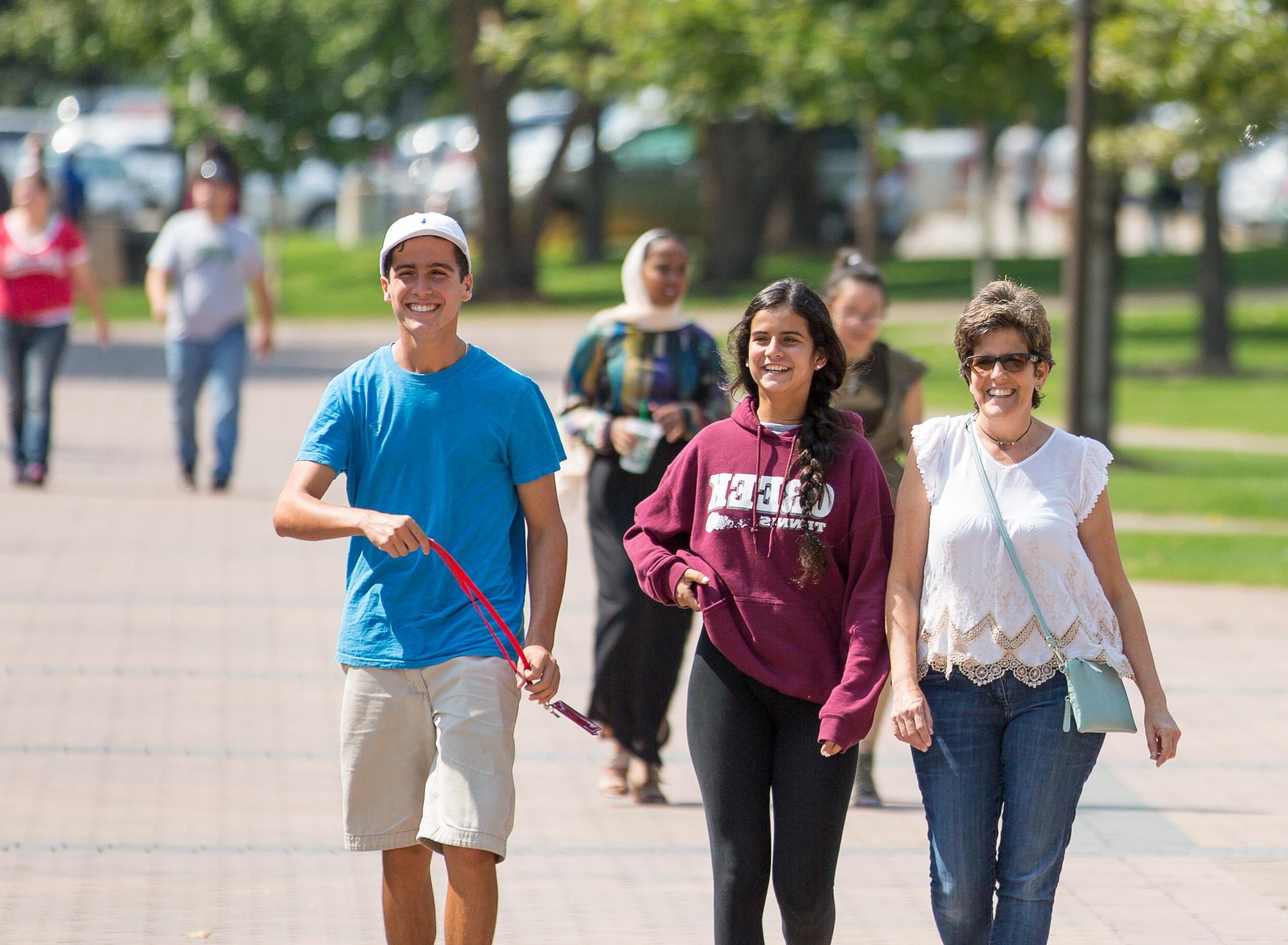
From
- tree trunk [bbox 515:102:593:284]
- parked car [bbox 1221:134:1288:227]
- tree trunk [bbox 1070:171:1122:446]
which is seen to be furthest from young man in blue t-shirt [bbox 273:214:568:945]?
parked car [bbox 1221:134:1288:227]

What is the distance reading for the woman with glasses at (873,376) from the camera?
601 centimetres

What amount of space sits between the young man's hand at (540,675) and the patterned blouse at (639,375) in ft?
7.84

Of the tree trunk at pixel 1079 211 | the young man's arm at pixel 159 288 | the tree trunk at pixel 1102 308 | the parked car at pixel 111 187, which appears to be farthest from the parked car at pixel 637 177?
the young man's arm at pixel 159 288

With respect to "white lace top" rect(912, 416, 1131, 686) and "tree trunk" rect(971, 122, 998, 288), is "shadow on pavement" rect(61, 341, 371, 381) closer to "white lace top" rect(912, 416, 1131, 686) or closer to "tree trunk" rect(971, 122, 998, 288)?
"tree trunk" rect(971, 122, 998, 288)

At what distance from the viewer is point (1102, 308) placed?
15.2 metres

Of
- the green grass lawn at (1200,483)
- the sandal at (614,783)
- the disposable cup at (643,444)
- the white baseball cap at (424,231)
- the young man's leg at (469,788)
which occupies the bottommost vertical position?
the sandal at (614,783)

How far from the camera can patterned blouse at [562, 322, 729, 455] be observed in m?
6.39

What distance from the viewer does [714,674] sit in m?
4.12

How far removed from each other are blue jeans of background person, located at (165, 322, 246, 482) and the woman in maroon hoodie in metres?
8.07

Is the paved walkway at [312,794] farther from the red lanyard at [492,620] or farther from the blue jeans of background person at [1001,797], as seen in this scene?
the red lanyard at [492,620]

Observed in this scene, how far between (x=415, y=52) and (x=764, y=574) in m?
27.9

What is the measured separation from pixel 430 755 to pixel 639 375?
250 centimetres

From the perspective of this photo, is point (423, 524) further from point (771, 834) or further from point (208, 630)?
point (208, 630)

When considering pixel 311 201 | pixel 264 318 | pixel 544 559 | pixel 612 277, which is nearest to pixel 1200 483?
pixel 264 318
